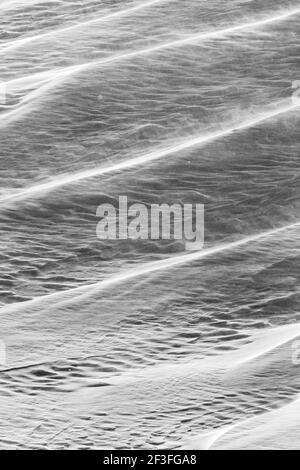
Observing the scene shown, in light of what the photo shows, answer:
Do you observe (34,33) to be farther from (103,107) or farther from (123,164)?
(123,164)

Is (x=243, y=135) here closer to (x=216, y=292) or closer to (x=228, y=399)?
(x=216, y=292)

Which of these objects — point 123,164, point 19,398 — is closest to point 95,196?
point 123,164
